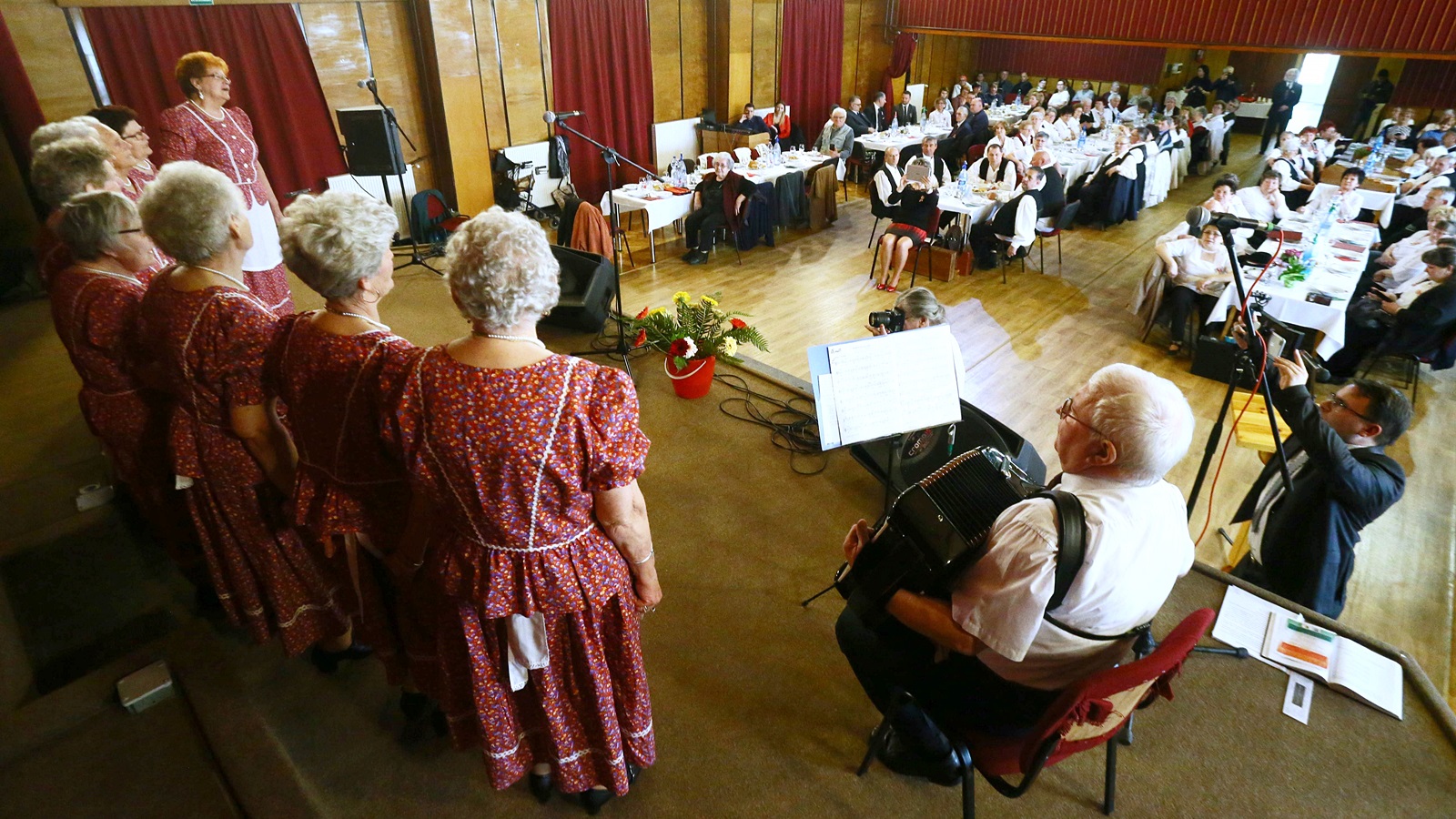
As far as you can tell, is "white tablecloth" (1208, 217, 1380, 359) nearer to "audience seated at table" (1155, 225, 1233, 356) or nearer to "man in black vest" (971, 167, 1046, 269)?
"audience seated at table" (1155, 225, 1233, 356)

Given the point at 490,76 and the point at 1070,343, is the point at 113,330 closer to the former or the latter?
the point at 1070,343

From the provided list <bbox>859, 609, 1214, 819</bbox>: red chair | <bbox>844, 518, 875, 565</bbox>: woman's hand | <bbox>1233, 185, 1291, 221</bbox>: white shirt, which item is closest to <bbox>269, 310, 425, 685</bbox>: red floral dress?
<bbox>844, 518, 875, 565</bbox>: woman's hand

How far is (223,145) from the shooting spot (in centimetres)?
360

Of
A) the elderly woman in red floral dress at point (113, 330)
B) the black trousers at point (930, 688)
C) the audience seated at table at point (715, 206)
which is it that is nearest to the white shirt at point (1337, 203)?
the audience seated at table at point (715, 206)

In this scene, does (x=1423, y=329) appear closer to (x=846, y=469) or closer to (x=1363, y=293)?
(x=1363, y=293)

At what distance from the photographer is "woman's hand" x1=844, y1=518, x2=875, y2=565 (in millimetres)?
1829

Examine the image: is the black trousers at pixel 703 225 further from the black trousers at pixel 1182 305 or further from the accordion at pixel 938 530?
the accordion at pixel 938 530

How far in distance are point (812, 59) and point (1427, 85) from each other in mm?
10529

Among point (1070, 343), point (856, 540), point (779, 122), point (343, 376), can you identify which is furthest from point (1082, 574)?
point (779, 122)

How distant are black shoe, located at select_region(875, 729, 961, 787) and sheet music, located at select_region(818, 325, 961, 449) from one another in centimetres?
95

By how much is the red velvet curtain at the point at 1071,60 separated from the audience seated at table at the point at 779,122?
8319 millimetres

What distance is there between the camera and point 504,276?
1326mm

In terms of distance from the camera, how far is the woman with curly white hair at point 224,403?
5.87 feet

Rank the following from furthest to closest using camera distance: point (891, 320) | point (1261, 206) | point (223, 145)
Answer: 1. point (1261, 206)
2. point (891, 320)
3. point (223, 145)
